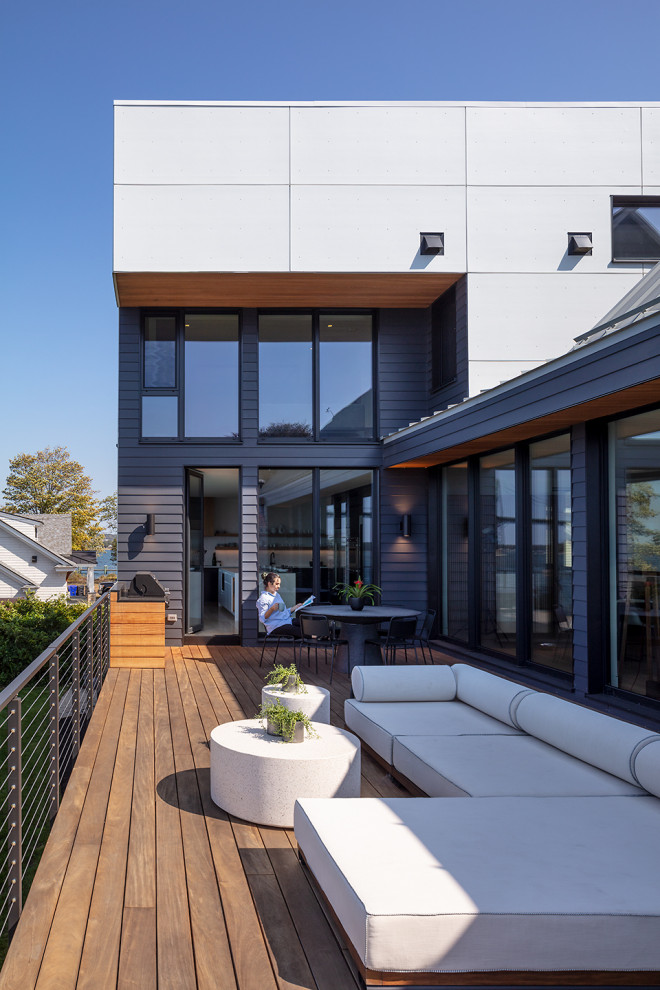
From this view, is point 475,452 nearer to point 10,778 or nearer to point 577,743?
point 577,743

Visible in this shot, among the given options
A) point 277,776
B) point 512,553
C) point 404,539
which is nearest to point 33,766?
point 277,776

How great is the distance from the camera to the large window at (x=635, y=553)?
17.4 feet

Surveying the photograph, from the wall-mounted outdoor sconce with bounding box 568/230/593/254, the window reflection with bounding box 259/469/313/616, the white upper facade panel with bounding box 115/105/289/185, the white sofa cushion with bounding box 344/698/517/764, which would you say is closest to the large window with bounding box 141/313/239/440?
the window reflection with bounding box 259/469/313/616

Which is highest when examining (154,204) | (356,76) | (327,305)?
(356,76)

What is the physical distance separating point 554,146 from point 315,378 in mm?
4139

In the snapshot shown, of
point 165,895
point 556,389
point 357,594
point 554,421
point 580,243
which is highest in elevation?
point 580,243

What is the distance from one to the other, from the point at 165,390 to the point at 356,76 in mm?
A: 7925

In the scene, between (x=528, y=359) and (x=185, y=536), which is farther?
(x=185, y=536)

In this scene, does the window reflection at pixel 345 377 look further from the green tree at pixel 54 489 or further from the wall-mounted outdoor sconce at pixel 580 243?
the green tree at pixel 54 489

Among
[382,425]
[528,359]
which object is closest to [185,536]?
[382,425]

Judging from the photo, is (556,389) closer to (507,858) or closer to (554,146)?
(507,858)

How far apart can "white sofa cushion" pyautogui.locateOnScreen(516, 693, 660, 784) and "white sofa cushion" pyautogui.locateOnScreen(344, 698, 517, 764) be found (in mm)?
269

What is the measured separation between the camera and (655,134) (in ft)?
29.1

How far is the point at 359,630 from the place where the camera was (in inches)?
303
